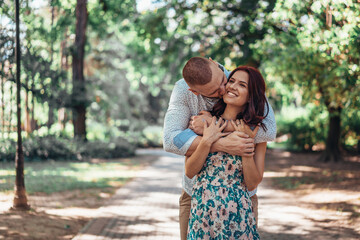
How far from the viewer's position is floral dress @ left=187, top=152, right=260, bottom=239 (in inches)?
101

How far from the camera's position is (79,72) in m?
16.7

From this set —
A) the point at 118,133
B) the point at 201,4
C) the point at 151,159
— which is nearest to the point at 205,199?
the point at 201,4

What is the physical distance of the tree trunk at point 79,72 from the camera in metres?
16.0

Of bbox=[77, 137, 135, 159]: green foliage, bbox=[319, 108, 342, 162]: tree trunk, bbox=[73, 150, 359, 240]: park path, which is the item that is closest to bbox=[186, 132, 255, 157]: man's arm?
bbox=[73, 150, 359, 240]: park path

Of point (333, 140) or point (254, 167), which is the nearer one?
point (254, 167)

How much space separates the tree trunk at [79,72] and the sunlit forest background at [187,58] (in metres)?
0.05

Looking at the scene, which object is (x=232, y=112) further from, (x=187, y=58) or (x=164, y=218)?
(x=187, y=58)

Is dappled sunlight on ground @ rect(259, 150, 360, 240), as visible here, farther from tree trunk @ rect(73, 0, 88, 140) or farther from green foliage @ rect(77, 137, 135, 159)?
tree trunk @ rect(73, 0, 88, 140)

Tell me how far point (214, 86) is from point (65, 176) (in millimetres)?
9583

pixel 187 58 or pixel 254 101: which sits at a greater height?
pixel 187 58

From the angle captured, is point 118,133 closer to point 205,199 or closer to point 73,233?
point 73,233

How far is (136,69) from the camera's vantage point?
20359 mm

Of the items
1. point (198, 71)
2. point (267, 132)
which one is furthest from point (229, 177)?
point (198, 71)

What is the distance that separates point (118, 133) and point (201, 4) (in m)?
14.6
